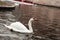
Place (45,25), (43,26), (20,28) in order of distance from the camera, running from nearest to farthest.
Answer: (20,28)
(43,26)
(45,25)

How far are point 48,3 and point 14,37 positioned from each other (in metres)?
24.3

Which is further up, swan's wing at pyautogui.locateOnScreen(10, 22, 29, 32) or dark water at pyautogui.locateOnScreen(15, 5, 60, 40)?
swan's wing at pyautogui.locateOnScreen(10, 22, 29, 32)

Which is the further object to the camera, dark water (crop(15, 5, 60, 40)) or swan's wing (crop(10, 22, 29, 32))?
dark water (crop(15, 5, 60, 40))

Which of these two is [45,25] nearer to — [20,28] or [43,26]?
[43,26]

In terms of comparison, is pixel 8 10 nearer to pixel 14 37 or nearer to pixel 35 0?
pixel 14 37

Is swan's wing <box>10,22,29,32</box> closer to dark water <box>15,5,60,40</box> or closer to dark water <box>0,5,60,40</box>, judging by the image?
dark water <box>0,5,60,40</box>

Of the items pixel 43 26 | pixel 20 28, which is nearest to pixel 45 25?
pixel 43 26

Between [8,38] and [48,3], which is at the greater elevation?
[8,38]

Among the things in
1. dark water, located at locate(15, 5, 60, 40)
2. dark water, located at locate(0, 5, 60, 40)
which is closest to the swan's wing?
dark water, located at locate(0, 5, 60, 40)

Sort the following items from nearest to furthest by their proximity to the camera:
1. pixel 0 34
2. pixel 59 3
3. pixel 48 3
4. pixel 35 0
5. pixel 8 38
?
pixel 8 38, pixel 0 34, pixel 59 3, pixel 48 3, pixel 35 0

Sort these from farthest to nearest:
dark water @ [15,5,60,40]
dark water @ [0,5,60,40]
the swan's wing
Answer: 1. dark water @ [15,5,60,40]
2. dark water @ [0,5,60,40]
3. the swan's wing

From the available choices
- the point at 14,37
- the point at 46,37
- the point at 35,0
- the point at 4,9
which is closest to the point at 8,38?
the point at 14,37

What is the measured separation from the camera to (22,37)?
9.45 meters

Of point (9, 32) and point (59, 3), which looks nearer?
point (9, 32)
